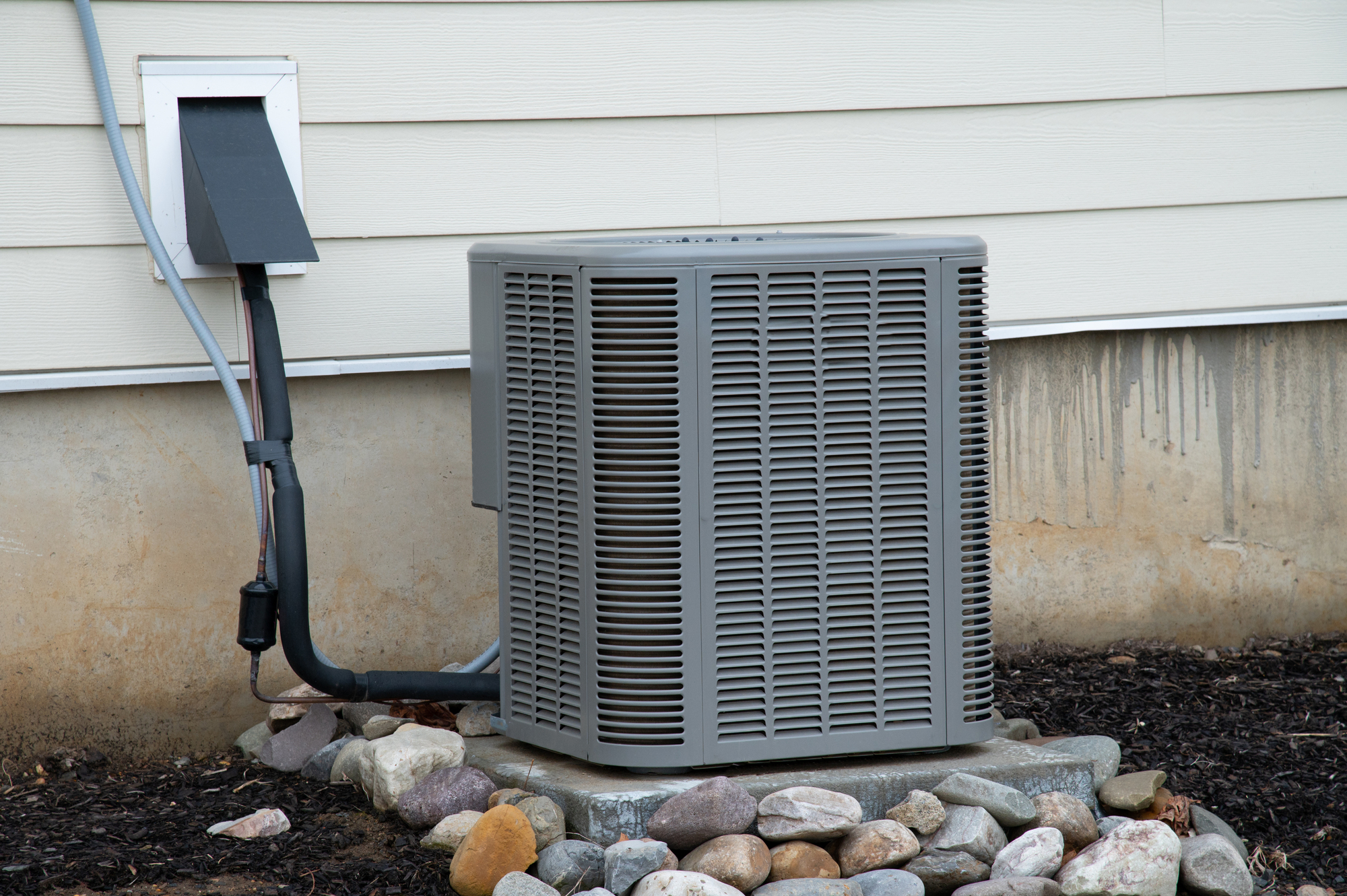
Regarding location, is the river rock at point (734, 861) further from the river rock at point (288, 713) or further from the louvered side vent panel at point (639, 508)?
the river rock at point (288, 713)

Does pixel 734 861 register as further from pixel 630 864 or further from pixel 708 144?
pixel 708 144

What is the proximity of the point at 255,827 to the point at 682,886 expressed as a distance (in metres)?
0.87

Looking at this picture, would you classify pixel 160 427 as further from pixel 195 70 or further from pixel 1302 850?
pixel 1302 850

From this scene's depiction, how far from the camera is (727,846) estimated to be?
208 centimetres

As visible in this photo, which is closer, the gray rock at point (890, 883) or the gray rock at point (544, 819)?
the gray rock at point (890, 883)

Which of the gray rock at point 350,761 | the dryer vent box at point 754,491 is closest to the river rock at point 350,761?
the gray rock at point 350,761

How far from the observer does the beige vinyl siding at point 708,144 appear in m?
2.64

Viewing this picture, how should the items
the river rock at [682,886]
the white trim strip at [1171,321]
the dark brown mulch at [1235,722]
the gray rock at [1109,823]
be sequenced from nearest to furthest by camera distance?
the river rock at [682,886]
the gray rock at [1109,823]
the dark brown mulch at [1235,722]
the white trim strip at [1171,321]

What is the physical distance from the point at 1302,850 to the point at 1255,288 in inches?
63.6

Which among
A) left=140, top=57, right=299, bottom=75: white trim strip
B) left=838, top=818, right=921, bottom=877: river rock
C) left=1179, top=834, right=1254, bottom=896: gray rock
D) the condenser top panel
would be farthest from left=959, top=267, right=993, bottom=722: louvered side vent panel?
left=140, top=57, right=299, bottom=75: white trim strip

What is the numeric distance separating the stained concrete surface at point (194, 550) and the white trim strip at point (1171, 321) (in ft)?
4.73

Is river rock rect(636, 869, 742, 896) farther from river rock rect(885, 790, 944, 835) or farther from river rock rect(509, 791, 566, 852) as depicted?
river rock rect(885, 790, 944, 835)

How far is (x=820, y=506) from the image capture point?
89.5 inches

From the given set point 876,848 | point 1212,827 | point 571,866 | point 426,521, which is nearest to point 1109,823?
point 1212,827
